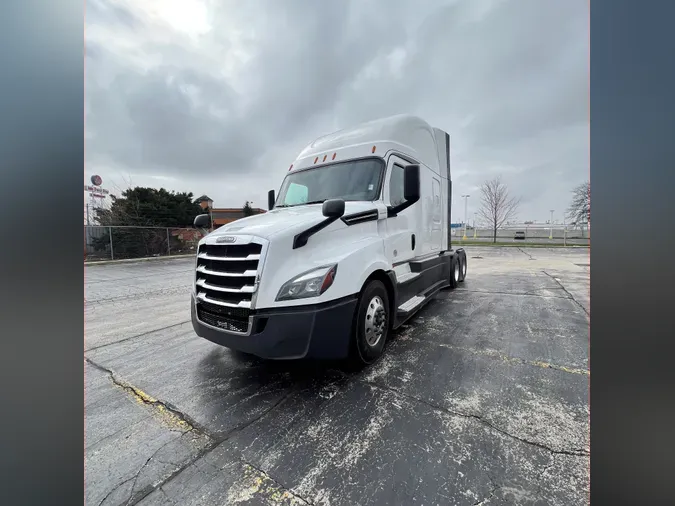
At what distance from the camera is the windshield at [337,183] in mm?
4203

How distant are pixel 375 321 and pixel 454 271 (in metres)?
5.29

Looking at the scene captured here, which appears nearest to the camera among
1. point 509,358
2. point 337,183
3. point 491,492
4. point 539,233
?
point 491,492

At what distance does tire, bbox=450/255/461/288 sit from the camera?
7.91 meters

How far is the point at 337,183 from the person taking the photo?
173 inches

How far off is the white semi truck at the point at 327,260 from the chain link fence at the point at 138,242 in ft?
56.1

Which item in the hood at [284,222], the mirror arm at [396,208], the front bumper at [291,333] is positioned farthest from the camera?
the mirror arm at [396,208]

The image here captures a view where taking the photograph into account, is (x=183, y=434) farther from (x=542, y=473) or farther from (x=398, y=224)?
(x=398, y=224)

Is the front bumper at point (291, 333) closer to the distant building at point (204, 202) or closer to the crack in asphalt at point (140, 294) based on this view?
the crack in asphalt at point (140, 294)

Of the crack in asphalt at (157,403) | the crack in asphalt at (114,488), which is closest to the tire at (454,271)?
the crack in asphalt at (157,403)

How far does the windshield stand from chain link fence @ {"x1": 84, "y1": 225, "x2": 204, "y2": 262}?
54.7ft

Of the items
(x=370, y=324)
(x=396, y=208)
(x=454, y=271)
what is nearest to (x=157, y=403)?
(x=370, y=324)
